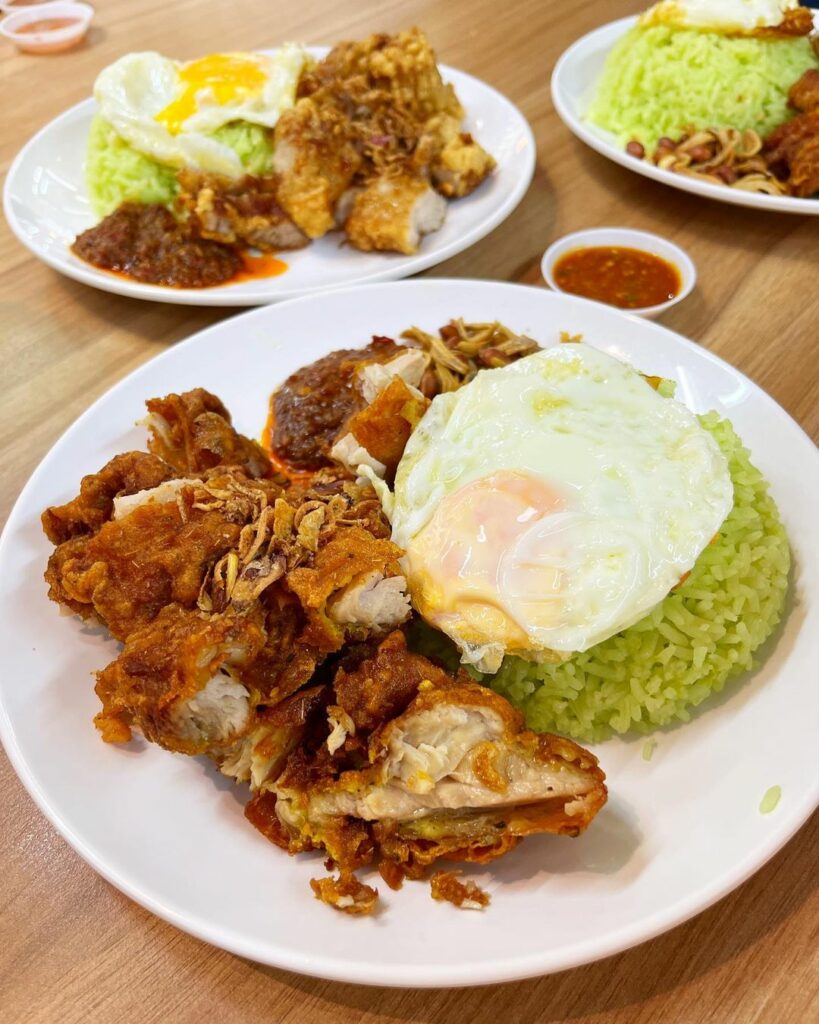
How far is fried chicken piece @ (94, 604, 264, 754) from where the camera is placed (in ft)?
5.40

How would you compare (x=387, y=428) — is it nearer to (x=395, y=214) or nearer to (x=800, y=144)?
(x=395, y=214)

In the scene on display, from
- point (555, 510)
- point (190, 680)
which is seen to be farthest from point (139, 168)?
point (190, 680)

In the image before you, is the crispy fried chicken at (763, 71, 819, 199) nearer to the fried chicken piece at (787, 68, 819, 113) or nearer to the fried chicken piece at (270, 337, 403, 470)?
the fried chicken piece at (787, 68, 819, 113)

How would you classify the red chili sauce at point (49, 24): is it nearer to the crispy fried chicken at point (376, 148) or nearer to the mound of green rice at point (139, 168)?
the mound of green rice at point (139, 168)

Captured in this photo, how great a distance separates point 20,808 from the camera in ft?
6.76

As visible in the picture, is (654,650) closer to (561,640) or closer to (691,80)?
(561,640)

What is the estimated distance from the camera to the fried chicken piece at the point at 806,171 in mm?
3588

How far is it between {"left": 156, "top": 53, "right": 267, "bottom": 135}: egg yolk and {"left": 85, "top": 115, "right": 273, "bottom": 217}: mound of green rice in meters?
0.18

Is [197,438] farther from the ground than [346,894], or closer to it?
farther from the ground

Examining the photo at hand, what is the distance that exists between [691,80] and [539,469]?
3.00 metres

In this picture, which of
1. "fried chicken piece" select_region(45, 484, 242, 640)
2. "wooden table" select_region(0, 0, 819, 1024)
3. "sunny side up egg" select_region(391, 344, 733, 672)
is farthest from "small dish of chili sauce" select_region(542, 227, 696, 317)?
"fried chicken piece" select_region(45, 484, 242, 640)

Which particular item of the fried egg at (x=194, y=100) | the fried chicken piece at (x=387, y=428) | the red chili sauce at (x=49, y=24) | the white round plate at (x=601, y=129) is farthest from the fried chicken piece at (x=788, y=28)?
the red chili sauce at (x=49, y=24)

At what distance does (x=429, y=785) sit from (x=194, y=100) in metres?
3.73

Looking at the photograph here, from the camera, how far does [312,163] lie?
3791 millimetres
